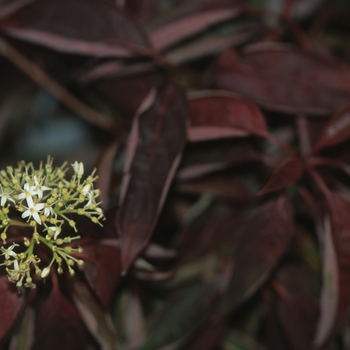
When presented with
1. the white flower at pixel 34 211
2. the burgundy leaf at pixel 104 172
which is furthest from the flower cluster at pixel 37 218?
the burgundy leaf at pixel 104 172

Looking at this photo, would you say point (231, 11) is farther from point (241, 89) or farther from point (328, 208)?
point (328, 208)

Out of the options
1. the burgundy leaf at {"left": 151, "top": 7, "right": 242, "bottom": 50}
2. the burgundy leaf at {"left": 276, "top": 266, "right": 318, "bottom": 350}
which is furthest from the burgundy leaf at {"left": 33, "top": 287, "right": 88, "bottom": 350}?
the burgundy leaf at {"left": 151, "top": 7, "right": 242, "bottom": 50}

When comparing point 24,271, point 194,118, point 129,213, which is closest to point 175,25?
point 194,118

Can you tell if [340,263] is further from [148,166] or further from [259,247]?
[148,166]

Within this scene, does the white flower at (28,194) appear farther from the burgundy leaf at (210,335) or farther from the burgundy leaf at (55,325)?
the burgundy leaf at (210,335)

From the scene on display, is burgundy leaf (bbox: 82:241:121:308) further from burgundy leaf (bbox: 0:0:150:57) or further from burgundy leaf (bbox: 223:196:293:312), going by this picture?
burgundy leaf (bbox: 0:0:150:57)
